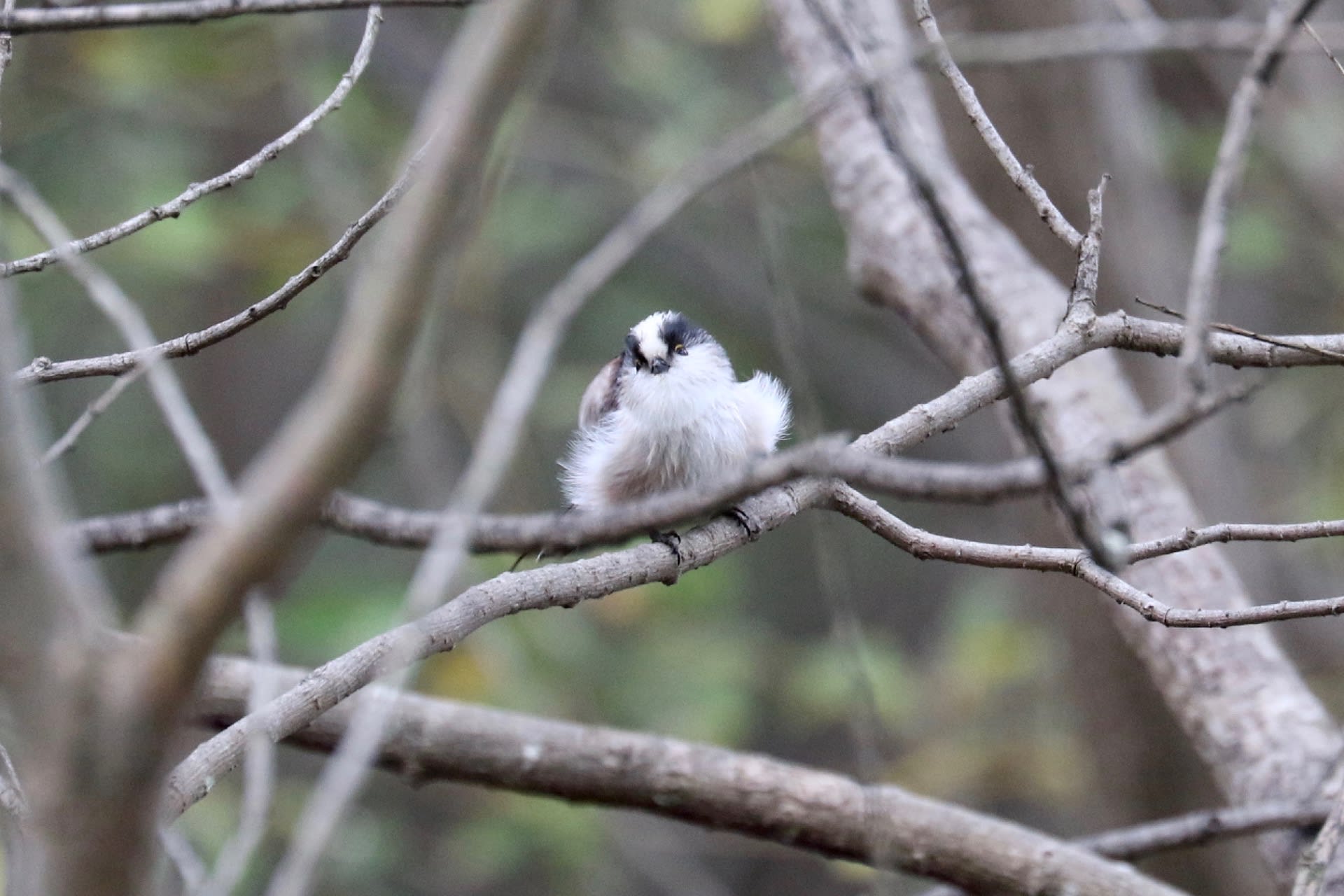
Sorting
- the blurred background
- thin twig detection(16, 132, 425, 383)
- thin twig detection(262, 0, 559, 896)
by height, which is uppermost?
the blurred background

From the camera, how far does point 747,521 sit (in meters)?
2.20

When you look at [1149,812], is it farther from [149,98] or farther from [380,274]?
[149,98]

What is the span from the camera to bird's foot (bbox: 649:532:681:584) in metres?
1.99

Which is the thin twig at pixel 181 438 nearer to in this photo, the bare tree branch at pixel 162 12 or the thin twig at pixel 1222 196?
the bare tree branch at pixel 162 12

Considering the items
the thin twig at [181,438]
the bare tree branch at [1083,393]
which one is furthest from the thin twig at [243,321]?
the bare tree branch at [1083,393]

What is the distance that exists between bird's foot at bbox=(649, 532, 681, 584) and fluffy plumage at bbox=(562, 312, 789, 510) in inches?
17.5

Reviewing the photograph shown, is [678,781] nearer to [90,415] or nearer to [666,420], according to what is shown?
[666,420]

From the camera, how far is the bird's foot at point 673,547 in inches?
78.2

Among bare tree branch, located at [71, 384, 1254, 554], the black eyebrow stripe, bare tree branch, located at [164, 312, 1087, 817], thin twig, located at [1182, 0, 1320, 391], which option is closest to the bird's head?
the black eyebrow stripe

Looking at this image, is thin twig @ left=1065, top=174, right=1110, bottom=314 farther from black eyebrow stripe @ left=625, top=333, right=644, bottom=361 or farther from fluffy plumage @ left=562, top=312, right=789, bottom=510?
black eyebrow stripe @ left=625, top=333, right=644, bottom=361

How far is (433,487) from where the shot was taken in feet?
14.8

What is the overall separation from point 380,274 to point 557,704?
4002 mm

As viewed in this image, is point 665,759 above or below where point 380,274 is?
above

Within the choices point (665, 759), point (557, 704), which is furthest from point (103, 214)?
point (665, 759)
